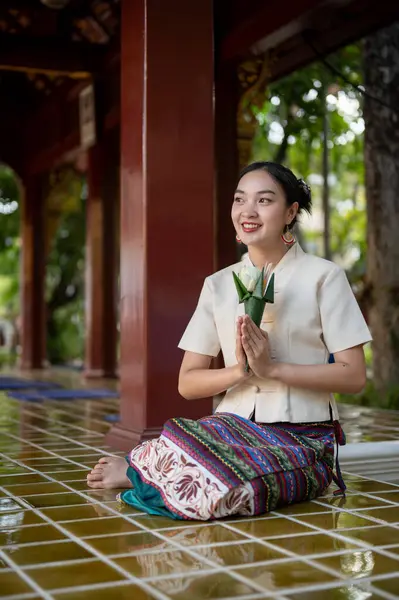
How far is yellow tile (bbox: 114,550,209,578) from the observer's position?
216 cm

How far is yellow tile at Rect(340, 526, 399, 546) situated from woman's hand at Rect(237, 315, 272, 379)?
1.74ft

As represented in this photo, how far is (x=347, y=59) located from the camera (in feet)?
27.3

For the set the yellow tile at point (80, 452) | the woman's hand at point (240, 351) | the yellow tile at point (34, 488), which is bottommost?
the yellow tile at point (34, 488)

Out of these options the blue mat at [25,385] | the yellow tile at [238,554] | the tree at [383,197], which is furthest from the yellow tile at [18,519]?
the blue mat at [25,385]

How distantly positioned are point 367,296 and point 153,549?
Result: 15.6 ft

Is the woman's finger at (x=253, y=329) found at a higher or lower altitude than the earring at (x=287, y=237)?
lower

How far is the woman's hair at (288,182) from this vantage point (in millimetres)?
2943

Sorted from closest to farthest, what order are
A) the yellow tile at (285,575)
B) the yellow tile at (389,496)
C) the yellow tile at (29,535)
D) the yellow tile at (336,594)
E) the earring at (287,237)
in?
the yellow tile at (336,594) < the yellow tile at (285,575) < the yellow tile at (29,535) < the earring at (287,237) < the yellow tile at (389,496)

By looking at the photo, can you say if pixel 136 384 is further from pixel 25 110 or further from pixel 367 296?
pixel 25 110

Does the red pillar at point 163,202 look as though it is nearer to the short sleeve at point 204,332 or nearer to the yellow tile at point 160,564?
the short sleeve at point 204,332

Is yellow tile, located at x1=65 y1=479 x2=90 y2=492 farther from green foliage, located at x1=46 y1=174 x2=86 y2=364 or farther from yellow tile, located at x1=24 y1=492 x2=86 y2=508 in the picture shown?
green foliage, located at x1=46 y1=174 x2=86 y2=364

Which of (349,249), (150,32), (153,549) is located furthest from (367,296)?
(349,249)

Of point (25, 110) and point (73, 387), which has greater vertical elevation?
point (25, 110)

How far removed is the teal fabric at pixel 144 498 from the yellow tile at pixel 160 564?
1.36 ft
